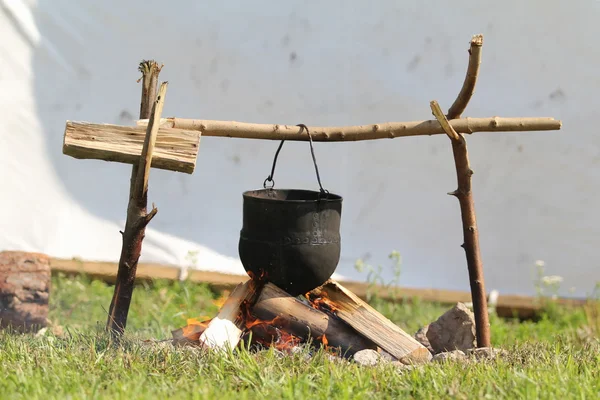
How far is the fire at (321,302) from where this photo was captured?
356 centimetres

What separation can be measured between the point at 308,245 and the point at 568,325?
2.49m

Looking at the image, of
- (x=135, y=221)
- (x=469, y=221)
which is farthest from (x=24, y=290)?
(x=469, y=221)

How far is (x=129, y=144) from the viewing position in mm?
3213

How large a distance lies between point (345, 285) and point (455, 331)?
1890 mm

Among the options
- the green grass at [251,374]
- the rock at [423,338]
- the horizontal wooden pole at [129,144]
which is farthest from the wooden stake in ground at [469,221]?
the horizontal wooden pole at [129,144]

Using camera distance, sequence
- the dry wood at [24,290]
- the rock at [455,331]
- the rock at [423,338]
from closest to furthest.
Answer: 1. the rock at [455,331]
2. the rock at [423,338]
3. the dry wood at [24,290]

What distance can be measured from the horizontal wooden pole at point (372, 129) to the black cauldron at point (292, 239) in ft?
0.60

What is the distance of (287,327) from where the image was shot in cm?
342

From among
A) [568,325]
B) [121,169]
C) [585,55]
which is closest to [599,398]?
[568,325]

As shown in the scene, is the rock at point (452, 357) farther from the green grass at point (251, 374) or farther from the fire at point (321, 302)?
the fire at point (321, 302)

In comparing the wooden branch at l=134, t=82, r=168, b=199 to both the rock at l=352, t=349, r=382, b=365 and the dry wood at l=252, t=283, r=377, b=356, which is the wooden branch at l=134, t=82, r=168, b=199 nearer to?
the dry wood at l=252, t=283, r=377, b=356

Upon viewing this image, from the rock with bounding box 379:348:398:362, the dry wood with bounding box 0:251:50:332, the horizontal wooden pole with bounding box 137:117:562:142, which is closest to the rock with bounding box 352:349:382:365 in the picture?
the rock with bounding box 379:348:398:362

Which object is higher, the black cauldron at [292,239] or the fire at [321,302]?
the black cauldron at [292,239]

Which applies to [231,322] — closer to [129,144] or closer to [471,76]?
[129,144]
